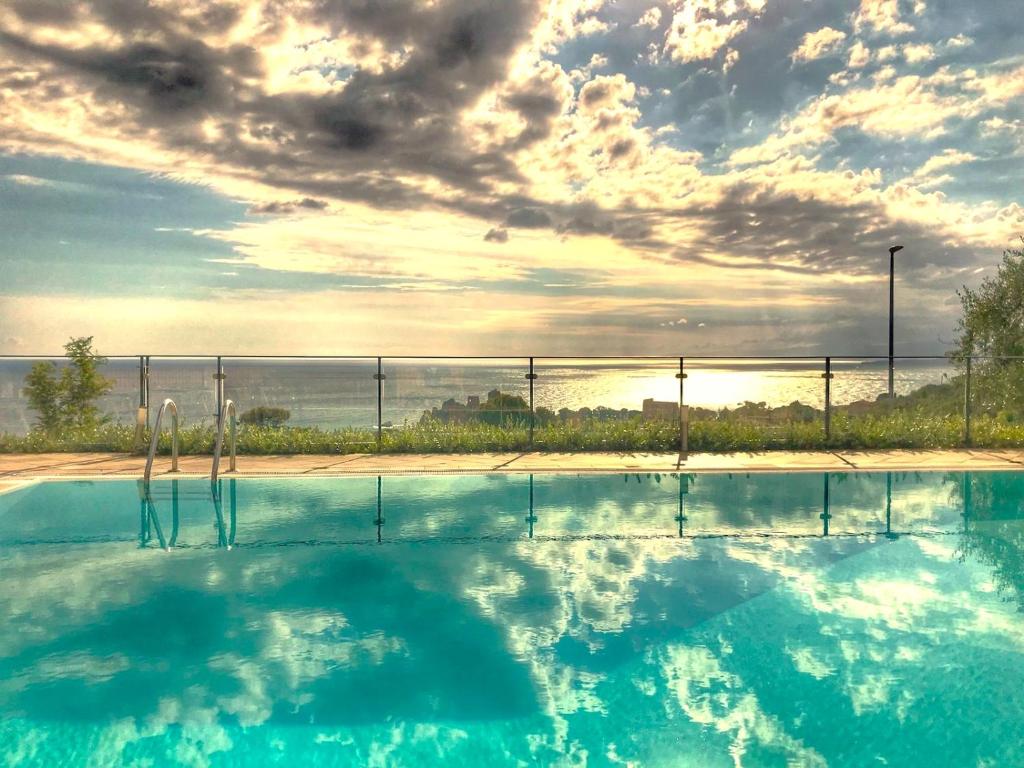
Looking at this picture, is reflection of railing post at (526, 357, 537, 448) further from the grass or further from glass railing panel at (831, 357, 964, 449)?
glass railing panel at (831, 357, 964, 449)

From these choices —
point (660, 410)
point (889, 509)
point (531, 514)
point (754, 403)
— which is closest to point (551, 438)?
point (660, 410)

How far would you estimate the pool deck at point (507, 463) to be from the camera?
1047 cm

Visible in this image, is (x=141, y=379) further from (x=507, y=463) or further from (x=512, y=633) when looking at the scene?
(x=512, y=633)

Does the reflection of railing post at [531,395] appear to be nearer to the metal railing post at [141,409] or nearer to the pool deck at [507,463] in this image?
Answer: the pool deck at [507,463]

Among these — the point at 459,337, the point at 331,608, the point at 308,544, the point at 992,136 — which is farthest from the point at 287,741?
the point at 459,337

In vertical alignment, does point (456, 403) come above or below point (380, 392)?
below

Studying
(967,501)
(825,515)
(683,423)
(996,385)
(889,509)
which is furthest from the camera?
(996,385)

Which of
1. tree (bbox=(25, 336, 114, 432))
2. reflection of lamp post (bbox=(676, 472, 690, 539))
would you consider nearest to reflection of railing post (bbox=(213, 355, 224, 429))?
tree (bbox=(25, 336, 114, 432))

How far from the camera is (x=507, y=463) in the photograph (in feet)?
36.4

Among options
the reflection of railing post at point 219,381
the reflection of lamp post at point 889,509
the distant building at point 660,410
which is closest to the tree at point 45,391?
the reflection of railing post at point 219,381

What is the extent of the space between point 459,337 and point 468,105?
105ft

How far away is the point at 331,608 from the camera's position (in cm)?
547

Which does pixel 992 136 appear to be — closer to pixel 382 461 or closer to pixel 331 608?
pixel 382 461

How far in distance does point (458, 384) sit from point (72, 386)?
9542 millimetres
